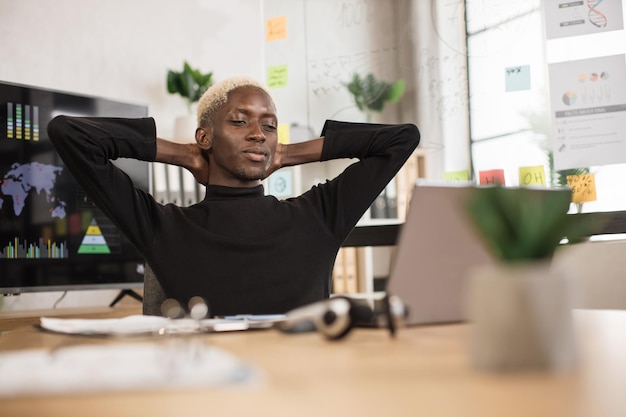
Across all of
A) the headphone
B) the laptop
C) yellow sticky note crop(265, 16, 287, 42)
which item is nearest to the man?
the laptop

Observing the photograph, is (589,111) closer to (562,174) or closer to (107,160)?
(562,174)

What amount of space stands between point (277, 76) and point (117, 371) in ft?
9.51

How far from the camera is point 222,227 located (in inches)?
66.6

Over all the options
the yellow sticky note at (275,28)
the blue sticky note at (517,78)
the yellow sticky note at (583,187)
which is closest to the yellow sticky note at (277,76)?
the yellow sticky note at (275,28)

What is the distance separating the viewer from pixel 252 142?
1.81 metres

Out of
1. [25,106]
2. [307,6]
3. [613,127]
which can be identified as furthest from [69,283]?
[613,127]

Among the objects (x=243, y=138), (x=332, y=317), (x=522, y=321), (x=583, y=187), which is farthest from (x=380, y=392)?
(x=583, y=187)

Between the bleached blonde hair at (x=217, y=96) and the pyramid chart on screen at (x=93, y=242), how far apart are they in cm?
101

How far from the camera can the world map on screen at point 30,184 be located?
2.53 m

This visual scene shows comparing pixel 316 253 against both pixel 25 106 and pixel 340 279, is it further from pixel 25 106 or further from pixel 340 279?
pixel 340 279

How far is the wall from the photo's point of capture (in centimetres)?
333

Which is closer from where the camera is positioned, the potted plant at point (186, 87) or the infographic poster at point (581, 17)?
the infographic poster at point (581, 17)

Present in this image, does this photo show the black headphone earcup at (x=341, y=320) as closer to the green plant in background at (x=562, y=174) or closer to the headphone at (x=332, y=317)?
the headphone at (x=332, y=317)

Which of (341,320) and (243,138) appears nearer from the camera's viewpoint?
(341,320)
